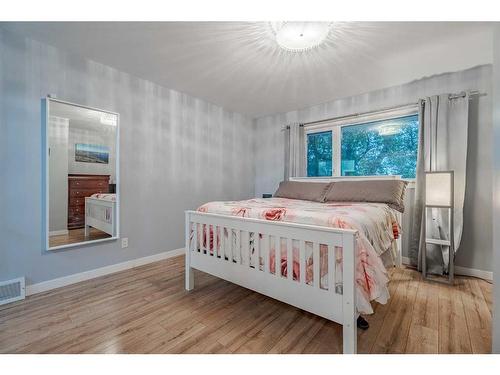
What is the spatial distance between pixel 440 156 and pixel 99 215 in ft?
11.8

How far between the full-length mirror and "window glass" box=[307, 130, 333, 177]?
2676 millimetres

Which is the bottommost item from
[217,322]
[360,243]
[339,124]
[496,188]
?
[217,322]

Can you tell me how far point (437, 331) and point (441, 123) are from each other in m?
2.04

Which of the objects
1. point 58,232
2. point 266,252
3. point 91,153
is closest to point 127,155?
point 91,153

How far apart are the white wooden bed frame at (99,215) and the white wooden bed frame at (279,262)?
0.97 m

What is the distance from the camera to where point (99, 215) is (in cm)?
234

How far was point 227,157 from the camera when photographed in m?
3.71

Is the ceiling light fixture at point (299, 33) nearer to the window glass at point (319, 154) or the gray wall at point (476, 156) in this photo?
the gray wall at point (476, 156)

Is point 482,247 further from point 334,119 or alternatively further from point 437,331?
point 334,119

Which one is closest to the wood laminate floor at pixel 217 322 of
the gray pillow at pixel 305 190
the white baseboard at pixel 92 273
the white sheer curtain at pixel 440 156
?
the white baseboard at pixel 92 273

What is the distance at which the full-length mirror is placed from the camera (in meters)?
2.03

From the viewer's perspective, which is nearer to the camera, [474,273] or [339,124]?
[474,273]

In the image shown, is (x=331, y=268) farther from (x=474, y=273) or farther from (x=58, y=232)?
(x=58, y=232)
